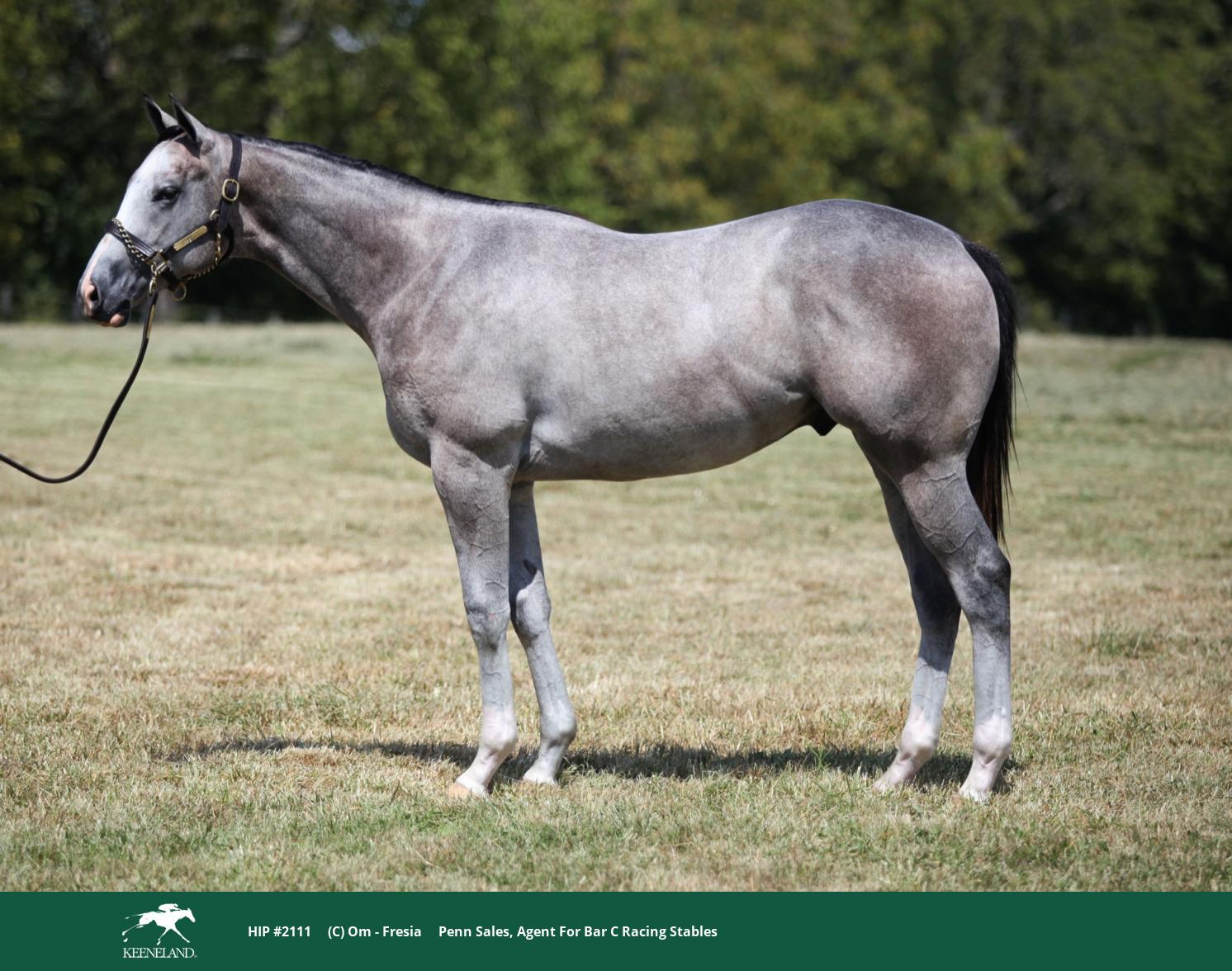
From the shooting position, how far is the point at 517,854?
5.02m

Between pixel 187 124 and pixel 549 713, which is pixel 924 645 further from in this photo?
pixel 187 124

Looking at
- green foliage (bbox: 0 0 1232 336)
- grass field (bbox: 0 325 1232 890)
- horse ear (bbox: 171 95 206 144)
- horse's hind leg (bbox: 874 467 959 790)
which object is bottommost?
green foliage (bbox: 0 0 1232 336)

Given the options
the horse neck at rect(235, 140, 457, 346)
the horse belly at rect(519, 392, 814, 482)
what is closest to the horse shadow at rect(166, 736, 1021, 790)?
the horse belly at rect(519, 392, 814, 482)

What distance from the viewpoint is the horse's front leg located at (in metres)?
5.46

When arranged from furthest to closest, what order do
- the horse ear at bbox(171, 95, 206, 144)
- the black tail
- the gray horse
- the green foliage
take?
1. the green foliage
2. the black tail
3. the horse ear at bbox(171, 95, 206, 144)
4. the gray horse

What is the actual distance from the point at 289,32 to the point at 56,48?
7.66m

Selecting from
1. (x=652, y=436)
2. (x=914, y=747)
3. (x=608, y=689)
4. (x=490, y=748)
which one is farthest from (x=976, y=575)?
(x=608, y=689)

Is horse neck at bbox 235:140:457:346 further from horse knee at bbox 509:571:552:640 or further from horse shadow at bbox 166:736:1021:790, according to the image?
horse shadow at bbox 166:736:1021:790

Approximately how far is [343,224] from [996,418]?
2.78 m

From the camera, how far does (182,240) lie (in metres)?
5.51

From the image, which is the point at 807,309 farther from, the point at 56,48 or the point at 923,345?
the point at 56,48
